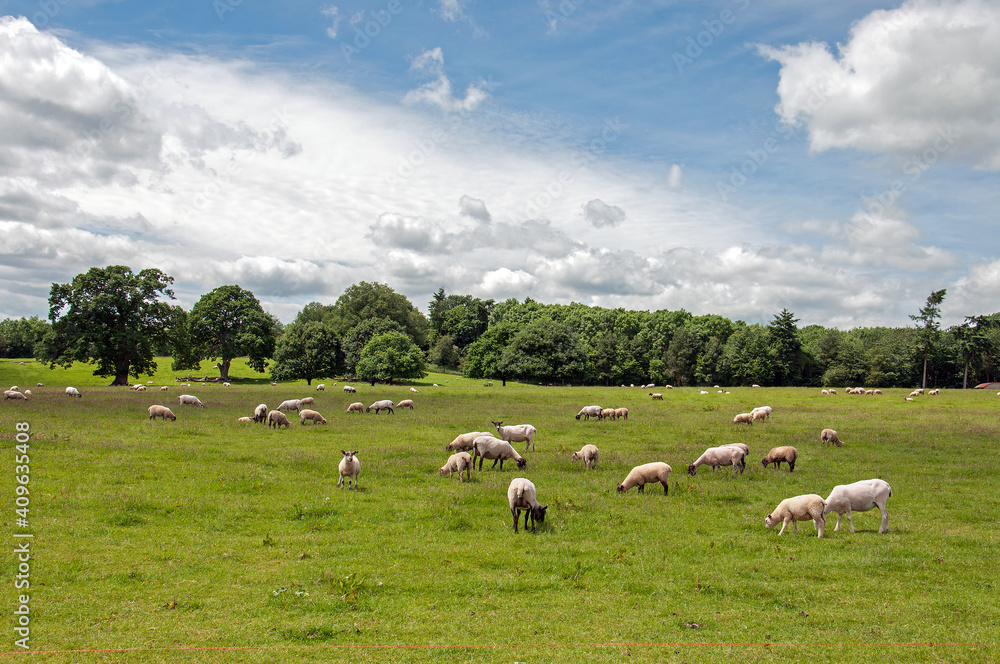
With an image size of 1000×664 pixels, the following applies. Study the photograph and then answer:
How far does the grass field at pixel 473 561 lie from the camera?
8906 mm

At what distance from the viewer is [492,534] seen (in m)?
14.6

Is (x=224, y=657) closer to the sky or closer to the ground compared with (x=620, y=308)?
closer to the ground

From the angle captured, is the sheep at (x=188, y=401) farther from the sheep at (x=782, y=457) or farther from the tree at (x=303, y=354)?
the tree at (x=303, y=354)

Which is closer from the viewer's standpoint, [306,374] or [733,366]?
[306,374]

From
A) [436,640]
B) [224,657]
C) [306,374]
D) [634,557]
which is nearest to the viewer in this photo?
[224,657]

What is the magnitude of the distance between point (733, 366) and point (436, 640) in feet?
355

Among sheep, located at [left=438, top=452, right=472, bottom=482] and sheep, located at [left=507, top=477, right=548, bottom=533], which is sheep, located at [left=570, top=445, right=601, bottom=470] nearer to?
sheep, located at [left=438, top=452, right=472, bottom=482]

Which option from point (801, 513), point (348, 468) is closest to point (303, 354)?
point (348, 468)

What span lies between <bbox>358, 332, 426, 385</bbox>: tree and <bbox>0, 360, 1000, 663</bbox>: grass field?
57596 millimetres

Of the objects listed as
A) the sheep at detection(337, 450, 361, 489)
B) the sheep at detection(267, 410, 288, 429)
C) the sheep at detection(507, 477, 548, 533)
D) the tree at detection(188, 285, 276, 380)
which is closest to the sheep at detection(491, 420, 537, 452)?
the sheep at detection(337, 450, 361, 489)

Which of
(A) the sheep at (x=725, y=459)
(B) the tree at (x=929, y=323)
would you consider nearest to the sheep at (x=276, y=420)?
(A) the sheep at (x=725, y=459)

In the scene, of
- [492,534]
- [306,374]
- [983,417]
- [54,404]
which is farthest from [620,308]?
[492,534]

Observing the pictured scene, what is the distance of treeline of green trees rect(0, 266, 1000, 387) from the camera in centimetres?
6359

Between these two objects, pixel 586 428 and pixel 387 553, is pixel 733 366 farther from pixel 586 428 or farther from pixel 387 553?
pixel 387 553
